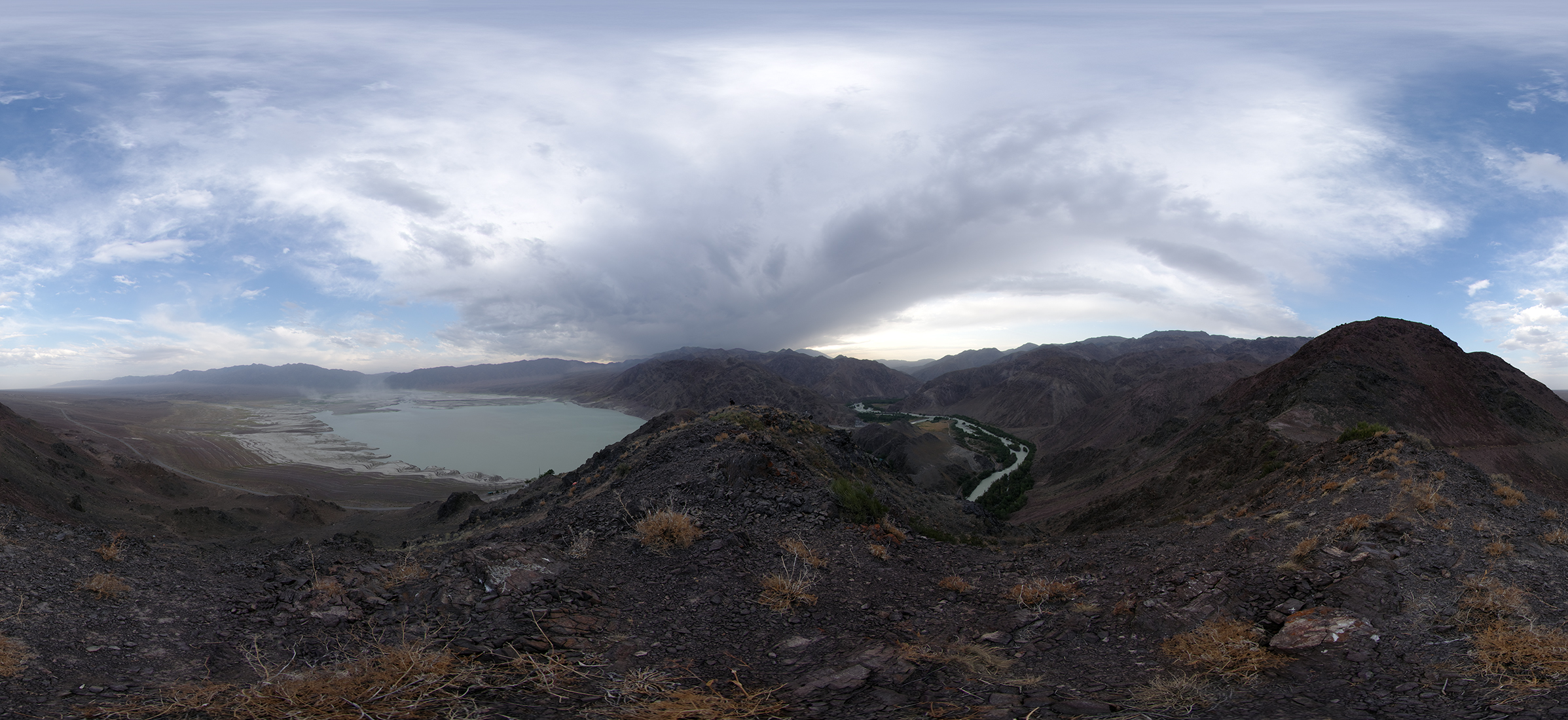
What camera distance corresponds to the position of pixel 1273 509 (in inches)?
431

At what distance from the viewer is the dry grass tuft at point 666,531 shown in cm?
790

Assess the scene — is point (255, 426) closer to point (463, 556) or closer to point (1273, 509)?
point (463, 556)

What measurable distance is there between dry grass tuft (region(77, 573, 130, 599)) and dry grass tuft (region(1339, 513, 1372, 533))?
1378cm

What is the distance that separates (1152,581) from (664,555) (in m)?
6.06

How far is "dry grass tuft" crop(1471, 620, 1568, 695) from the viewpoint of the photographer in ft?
12.7

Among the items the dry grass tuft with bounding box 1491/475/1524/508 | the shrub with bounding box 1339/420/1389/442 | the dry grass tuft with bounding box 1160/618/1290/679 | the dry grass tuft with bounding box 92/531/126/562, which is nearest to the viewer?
the dry grass tuft with bounding box 1160/618/1290/679

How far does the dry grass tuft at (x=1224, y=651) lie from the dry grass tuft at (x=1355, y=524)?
2.94 metres

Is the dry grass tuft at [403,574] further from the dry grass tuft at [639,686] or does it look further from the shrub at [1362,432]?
the shrub at [1362,432]

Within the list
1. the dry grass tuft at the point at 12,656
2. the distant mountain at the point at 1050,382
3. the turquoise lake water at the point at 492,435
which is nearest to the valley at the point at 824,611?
the dry grass tuft at the point at 12,656

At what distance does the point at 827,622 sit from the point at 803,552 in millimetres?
1709

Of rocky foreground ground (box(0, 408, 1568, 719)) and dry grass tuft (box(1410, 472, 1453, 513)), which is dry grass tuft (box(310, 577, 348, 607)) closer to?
rocky foreground ground (box(0, 408, 1568, 719))

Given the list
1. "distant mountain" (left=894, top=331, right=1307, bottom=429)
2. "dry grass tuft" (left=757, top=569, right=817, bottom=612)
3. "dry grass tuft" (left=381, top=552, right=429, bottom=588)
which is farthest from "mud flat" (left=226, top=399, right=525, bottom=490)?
"distant mountain" (left=894, top=331, right=1307, bottom=429)

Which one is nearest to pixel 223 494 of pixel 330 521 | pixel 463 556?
pixel 330 521

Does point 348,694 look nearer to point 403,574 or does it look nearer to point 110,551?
point 403,574
